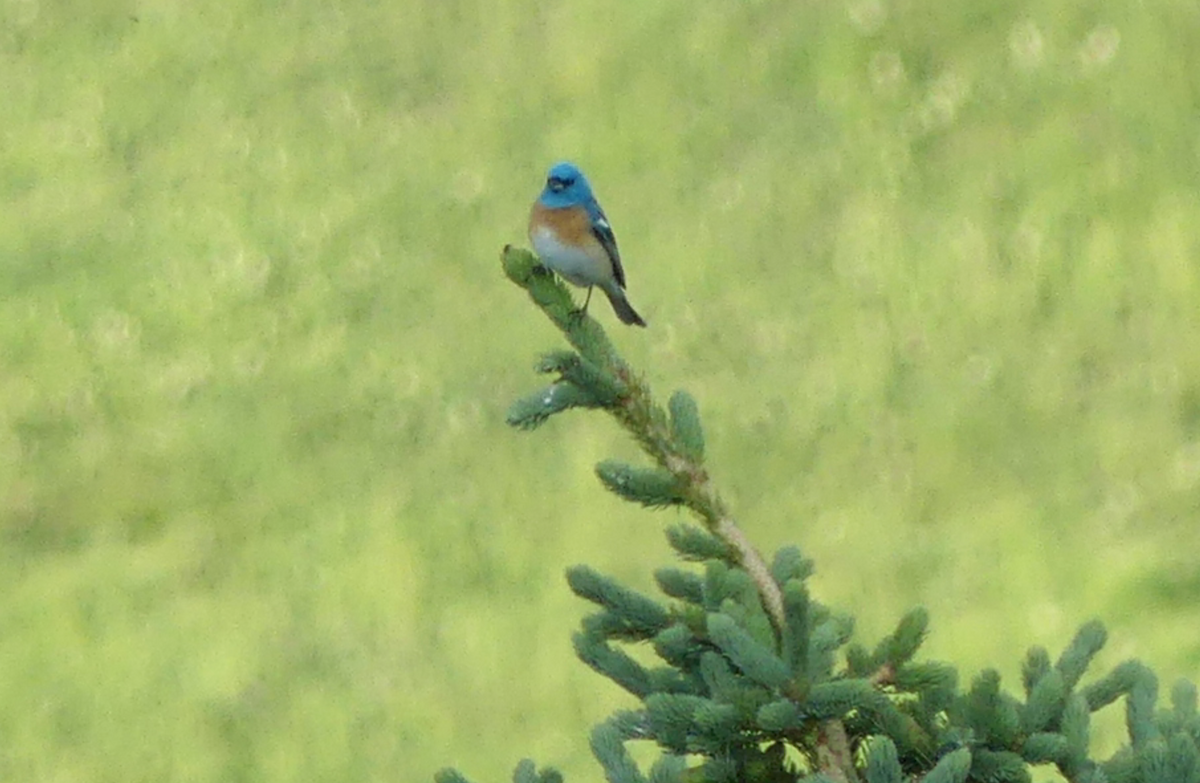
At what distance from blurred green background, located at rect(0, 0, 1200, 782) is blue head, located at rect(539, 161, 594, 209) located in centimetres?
328

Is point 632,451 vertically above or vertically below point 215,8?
below

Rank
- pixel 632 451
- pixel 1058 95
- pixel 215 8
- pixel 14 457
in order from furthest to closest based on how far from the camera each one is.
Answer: pixel 215 8, pixel 1058 95, pixel 14 457, pixel 632 451

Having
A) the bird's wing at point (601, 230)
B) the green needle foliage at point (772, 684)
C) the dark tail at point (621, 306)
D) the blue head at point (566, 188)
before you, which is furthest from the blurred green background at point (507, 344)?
the green needle foliage at point (772, 684)

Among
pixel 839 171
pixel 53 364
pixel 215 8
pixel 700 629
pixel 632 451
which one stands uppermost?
pixel 215 8

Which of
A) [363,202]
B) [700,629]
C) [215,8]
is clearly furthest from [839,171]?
[700,629]

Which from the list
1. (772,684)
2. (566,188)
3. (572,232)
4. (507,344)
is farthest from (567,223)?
(507,344)

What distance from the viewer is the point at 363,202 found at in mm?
9422

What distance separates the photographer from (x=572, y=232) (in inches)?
159

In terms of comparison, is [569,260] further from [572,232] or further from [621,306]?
[621,306]

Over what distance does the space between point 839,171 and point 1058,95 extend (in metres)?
1.34

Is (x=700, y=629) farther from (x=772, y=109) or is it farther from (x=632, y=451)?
(x=772, y=109)

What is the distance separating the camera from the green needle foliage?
74.2 inches

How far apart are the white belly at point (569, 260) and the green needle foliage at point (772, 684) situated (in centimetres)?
177

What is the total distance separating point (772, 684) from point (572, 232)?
2.31 m
